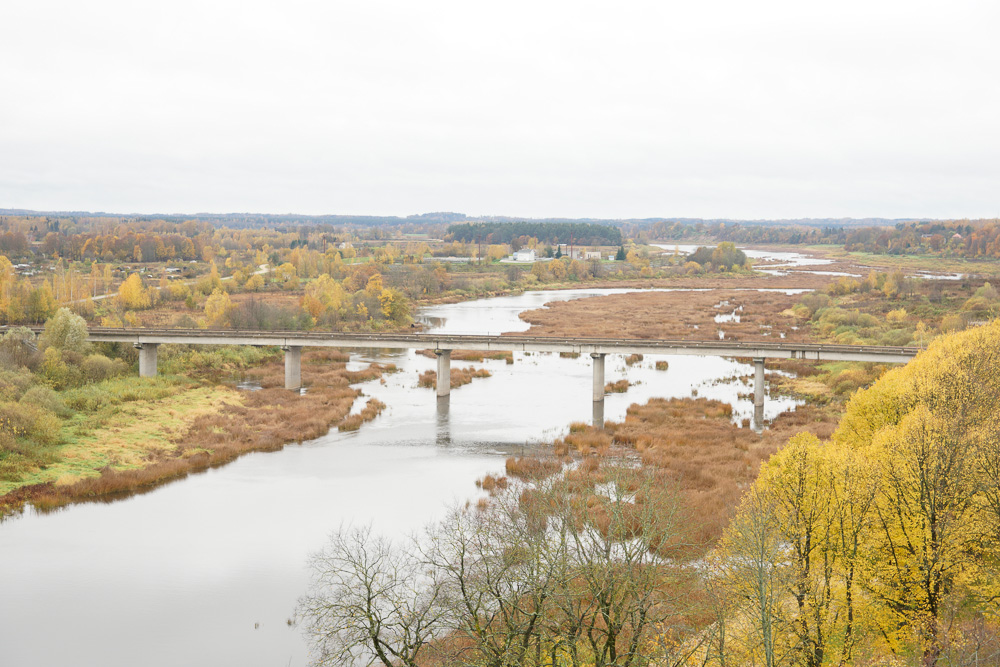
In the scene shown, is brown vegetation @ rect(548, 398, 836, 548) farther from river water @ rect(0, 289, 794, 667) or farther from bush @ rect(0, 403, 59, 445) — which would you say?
bush @ rect(0, 403, 59, 445)

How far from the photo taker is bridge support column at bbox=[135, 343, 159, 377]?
211 ft

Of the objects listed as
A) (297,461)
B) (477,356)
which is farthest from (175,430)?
(477,356)

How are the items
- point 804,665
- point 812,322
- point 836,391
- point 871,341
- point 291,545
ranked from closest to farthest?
1. point 804,665
2. point 291,545
3. point 836,391
4. point 871,341
5. point 812,322

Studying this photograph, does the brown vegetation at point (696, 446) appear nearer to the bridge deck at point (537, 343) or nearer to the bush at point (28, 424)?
the bridge deck at point (537, 343)

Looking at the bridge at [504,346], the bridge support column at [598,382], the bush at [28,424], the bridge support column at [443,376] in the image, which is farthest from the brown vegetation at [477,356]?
the bush at [28,424]

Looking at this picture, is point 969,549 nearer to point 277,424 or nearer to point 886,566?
point 886,566

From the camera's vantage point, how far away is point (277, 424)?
53.7 meters

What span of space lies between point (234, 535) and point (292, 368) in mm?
33133

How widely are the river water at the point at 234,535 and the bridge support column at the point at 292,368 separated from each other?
33.3ft

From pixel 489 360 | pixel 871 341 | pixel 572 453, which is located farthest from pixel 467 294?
pixel 572 453

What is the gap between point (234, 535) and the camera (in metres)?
34.1

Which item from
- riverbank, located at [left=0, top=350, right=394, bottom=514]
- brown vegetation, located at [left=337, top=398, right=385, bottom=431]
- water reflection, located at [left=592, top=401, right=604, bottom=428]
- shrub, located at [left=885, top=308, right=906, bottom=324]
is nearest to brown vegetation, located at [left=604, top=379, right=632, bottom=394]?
water reflection, located at [left=592, top=401, right=604, bottom=428]

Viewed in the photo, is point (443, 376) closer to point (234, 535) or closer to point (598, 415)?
point (598, 415)

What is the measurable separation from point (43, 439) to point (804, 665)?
4200 centimetres
